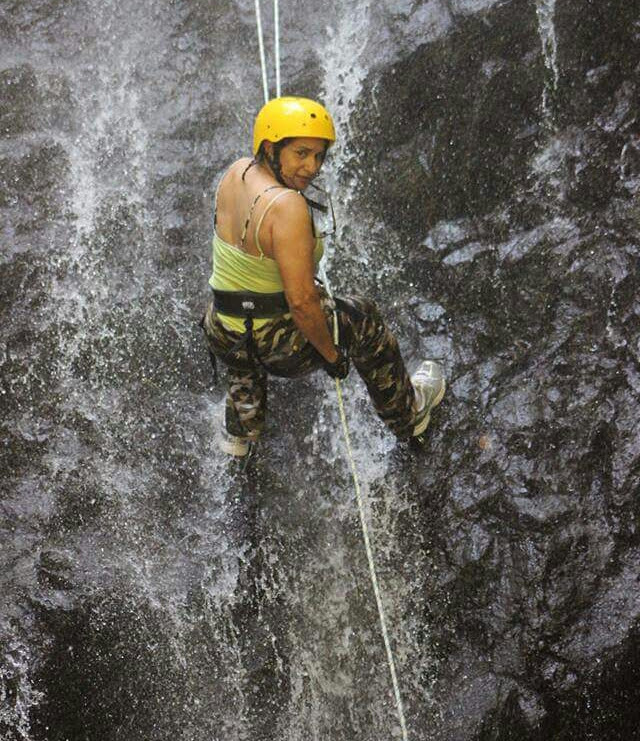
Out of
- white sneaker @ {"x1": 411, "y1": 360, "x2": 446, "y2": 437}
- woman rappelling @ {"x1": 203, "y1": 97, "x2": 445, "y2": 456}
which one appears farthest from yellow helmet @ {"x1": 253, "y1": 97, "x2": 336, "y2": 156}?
white sneaker @ {"x1": 411, "y1": 360, "x2": 446, "y2": 437}

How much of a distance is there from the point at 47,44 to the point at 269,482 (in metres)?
4.35

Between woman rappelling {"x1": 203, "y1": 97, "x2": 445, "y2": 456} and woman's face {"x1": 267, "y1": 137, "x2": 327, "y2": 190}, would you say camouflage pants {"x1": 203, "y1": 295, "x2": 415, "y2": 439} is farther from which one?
woman's face {"x1": 267, "y1": 137, "x2": 327, "y2": 190}

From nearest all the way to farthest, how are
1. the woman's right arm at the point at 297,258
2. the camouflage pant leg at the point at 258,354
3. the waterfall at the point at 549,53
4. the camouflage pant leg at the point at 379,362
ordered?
the woman's right arm at the point at 297,258 < the camouflage pant leg at the point at 258,354 < the camouflage pant leg at the point at 379,362 < the waterfall at the point at 549,53

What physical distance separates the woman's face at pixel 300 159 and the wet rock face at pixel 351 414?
218 centimetres

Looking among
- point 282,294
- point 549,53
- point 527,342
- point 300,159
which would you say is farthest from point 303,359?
point 549,53

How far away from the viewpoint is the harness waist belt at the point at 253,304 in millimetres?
4348

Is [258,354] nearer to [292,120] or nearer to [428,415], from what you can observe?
[292,120]

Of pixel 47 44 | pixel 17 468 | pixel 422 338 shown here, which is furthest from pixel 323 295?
pixel 47 44

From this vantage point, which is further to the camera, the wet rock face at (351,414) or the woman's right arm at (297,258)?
the wet rock face at (351,414)

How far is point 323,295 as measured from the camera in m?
4.48

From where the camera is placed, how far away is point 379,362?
16.1ft

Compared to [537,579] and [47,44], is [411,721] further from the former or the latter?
[47,44]

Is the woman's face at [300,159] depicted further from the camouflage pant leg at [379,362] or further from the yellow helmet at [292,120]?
the camouflage pant leg at [379,362]

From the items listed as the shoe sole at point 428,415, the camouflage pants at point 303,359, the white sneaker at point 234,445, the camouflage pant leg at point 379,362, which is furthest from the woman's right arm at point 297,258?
the white sneaker at point 234,445
